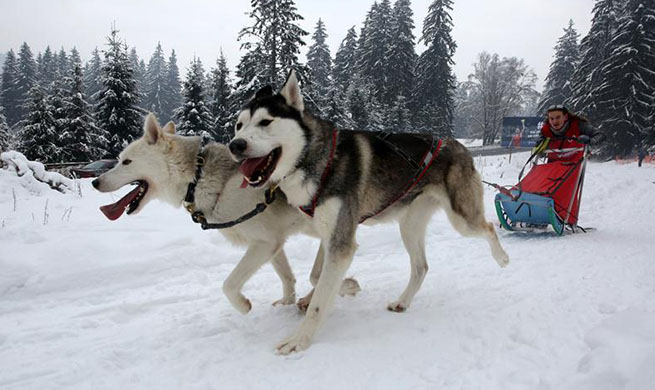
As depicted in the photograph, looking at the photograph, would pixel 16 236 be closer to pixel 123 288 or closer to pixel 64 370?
pixel 123 288

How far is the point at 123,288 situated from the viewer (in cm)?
420

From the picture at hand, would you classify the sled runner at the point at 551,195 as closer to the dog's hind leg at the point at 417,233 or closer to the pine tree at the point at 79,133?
the dog's hind leg at the point at 417,233

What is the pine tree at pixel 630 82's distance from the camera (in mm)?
21953

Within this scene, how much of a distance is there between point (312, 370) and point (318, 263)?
4.48ft

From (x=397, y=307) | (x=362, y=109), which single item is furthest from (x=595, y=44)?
(x=397, y=307)

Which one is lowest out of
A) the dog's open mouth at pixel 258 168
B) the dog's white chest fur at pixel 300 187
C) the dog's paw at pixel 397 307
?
the dog's paw at pixel 397 307

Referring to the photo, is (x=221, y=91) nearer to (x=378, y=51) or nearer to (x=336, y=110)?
(x=336, y=110)

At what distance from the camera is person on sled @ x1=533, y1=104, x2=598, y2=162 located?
6654 millimetres

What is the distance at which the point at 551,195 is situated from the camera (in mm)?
6266

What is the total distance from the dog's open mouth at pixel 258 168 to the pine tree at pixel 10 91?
7827 cm

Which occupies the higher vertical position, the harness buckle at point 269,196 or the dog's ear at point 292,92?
the dog's ear at point 292,92

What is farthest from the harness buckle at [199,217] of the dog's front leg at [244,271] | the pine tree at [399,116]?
the pine tree at [399,116]

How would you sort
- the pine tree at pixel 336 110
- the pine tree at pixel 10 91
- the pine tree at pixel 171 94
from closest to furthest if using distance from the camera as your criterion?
the pine tree at pixel 336 110
the pine tree at pixel 10 91
the pine tree at pixel 171 94

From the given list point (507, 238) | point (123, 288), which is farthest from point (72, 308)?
point (507, 238)
